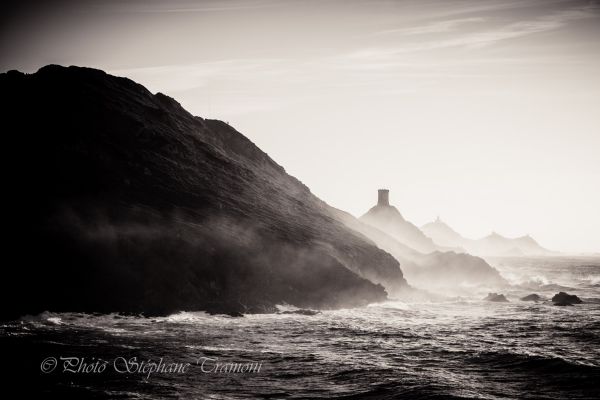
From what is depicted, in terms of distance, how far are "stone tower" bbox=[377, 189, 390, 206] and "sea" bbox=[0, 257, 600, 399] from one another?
105346 mm

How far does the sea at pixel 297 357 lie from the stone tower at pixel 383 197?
10535 cm

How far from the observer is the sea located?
20.5 metres

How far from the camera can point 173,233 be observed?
156 ft

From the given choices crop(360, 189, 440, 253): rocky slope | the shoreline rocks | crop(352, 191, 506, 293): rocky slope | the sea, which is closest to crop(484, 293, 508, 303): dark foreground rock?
the shoreline rocks

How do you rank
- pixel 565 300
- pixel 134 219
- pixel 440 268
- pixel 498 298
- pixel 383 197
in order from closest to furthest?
pixel 134 219 < pixel 565 300 < pixel 498 298 < pixel 440 268 < pixel 383 197

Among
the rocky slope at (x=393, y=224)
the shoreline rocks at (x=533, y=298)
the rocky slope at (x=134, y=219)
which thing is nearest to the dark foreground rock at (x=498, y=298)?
the shoreline rocks at (x=533, y=298)

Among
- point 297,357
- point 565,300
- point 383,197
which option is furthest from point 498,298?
point 383,197

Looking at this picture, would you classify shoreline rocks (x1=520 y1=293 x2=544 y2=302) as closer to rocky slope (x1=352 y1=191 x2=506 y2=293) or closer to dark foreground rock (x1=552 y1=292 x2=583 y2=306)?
dark foreground rock (x1=552 y1=292 x2=583 y2=306)

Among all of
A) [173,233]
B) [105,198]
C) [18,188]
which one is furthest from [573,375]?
[18,188]

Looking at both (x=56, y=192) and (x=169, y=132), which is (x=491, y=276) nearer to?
(x=169, y=132)

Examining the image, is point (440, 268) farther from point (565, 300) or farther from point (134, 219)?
point (134, 219)

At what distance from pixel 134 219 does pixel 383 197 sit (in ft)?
374

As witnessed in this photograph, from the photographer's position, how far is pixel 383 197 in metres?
150

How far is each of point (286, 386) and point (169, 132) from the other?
42.4 meters
